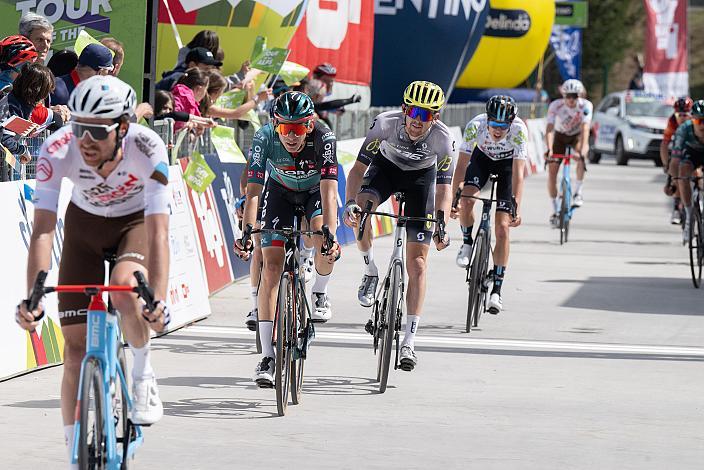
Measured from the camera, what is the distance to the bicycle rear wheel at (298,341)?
8773mm

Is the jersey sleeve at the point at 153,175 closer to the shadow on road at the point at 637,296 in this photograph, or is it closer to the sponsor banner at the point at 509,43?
the shadow on road at the point at 637,296

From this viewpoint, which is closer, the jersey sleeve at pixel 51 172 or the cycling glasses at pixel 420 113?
the jersey sleeve at pixel 51 172

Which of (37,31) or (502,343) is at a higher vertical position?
(37,31)

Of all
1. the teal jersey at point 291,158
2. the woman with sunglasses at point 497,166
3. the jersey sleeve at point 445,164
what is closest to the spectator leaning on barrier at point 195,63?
the woman with sunglasses at point 497,166

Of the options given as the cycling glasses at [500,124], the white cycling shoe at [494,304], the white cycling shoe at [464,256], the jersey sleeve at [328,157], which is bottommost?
the white cycling shoe at [494,304]

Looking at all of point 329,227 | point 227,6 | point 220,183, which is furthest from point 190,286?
point 227,6

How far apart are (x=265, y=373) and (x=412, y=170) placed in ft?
8.07

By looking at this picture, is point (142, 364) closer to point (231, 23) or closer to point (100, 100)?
point (100, 100)

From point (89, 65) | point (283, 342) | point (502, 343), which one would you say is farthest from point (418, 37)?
point (283, 342)

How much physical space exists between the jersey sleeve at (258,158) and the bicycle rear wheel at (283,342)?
3.28 feet

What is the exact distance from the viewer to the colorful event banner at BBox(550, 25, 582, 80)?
47.1 meters

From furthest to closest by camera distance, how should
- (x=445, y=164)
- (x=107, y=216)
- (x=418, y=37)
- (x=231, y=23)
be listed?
→ (x=418, y=37) < (x=231, y=23) < (x=445, y=164) < (x=107, y=216)

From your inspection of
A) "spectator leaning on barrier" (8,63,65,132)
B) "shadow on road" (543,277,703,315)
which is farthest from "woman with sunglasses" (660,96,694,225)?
"spectator leaning on barrier" (8,63,65,132)

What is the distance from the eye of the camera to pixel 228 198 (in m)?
14.5
